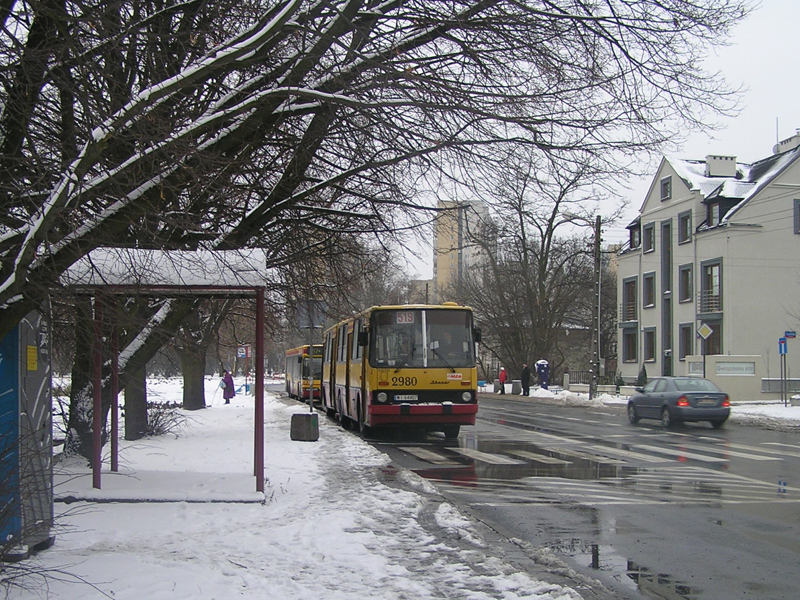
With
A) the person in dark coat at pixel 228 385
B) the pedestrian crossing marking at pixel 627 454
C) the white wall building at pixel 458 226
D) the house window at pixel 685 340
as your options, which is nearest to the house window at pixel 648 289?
the house window at pixel 685 340

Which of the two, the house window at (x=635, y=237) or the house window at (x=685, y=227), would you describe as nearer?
the house window at (x=685, y=227)

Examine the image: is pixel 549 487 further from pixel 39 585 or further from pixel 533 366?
pixel 533 366

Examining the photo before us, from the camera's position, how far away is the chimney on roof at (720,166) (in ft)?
171

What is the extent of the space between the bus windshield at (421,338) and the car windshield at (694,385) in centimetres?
829

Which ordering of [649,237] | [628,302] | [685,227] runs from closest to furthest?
[685,227] → [649,237] → [628,302]

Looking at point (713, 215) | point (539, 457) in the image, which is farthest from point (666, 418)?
point (713, 215)

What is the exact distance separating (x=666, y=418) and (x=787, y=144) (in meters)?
32.4

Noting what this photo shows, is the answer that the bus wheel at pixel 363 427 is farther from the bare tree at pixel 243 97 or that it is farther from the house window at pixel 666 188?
the house window at pixel 666 188

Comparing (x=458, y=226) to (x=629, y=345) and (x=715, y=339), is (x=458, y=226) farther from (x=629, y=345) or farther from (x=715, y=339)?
(x=629, y=345)

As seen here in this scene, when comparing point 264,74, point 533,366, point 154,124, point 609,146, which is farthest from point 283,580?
point 533,366

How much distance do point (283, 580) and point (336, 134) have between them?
544cm

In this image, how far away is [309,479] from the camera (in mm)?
11656

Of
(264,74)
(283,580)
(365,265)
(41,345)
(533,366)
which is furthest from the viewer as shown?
(533,366)

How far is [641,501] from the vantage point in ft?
35.4
